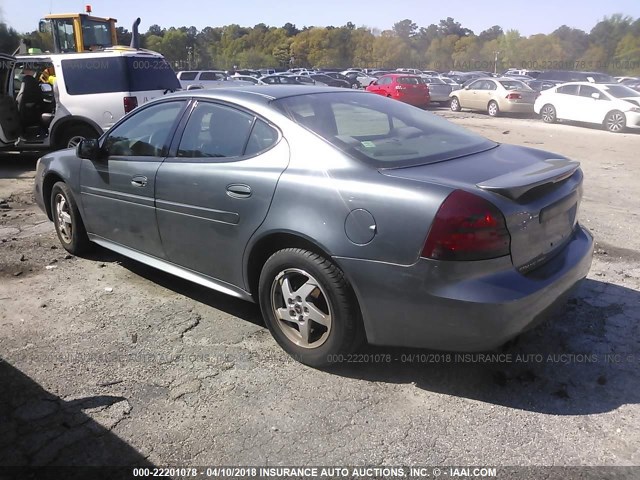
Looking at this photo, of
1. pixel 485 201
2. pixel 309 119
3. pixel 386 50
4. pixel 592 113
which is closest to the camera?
pixel 485 201

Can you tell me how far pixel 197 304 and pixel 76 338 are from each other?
893 millimetres

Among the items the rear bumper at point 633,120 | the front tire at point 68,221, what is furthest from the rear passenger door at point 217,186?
the rear bumper at point 633,120

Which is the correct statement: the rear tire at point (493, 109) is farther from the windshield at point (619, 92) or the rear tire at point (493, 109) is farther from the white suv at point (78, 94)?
the white suv at point (78, 94)

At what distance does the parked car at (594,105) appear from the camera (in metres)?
17.0

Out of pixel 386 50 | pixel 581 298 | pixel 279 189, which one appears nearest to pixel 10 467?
pixel 279 189

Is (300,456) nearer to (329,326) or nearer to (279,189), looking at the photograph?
(329,326)

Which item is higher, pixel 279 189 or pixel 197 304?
pixel 279 189

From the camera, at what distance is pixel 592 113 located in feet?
58.8

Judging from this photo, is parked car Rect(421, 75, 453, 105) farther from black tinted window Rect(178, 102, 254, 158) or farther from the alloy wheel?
the alloy wheel

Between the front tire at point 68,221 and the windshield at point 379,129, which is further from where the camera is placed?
the front tire at point 68,221

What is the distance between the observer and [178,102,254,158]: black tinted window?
11.7 feet

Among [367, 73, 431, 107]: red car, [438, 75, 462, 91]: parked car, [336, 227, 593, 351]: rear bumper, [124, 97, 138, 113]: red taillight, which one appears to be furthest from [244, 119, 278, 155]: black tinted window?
[438, 75, 462, 91]: parked car

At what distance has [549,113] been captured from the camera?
19641 mm

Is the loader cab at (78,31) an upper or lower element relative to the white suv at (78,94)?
upper
